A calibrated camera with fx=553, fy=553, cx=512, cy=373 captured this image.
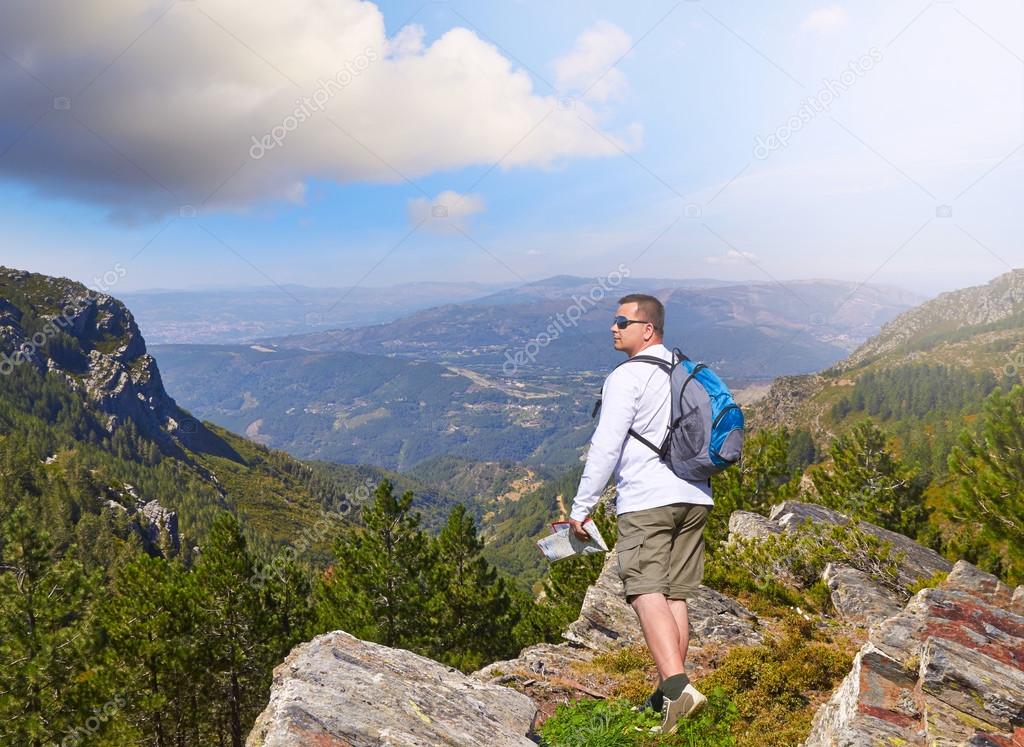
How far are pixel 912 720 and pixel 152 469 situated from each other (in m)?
235

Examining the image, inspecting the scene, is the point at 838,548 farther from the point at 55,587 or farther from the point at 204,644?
the point at 55,587

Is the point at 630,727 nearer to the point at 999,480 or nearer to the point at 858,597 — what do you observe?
the point at 858,597

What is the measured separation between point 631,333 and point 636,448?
126 centimetres

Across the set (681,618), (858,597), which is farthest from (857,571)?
(681,618)

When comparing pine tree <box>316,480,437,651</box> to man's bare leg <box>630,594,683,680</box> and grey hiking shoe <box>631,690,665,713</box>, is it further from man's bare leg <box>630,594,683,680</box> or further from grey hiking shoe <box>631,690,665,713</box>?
man's bare leg <box>630,594,683,680</box>

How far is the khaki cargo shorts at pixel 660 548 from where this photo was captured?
5.63m

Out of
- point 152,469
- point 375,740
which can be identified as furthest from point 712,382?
point 152,469

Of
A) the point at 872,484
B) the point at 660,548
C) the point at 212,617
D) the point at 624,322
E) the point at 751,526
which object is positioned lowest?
the point at 212,617

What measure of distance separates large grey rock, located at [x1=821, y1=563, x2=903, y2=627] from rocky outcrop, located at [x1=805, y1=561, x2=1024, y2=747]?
452cm

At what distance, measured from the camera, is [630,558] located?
225 inches

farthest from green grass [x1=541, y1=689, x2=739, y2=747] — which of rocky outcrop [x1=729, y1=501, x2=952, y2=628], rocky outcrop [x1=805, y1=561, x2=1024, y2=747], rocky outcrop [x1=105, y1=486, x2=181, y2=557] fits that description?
rocky outcrop [x1=105, y1=486, x2=181, y2=557]

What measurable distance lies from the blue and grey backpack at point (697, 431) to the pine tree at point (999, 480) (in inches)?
476

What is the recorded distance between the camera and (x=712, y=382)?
588cm

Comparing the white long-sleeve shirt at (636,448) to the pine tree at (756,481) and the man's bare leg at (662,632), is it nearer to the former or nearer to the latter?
the man's bare leg at (662,632)
